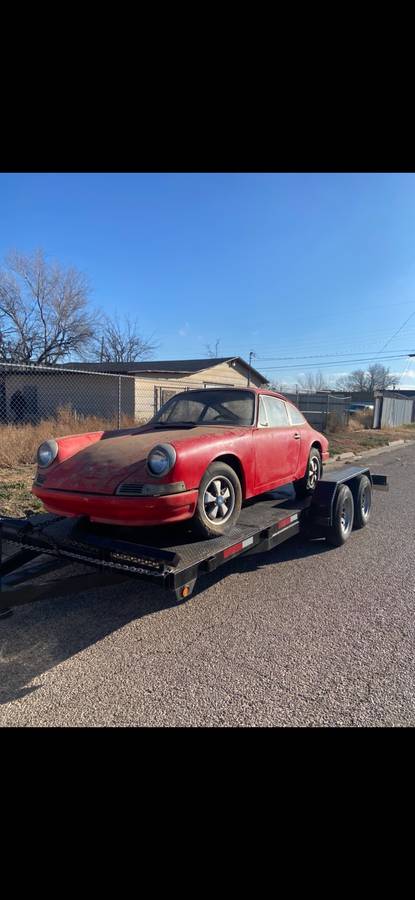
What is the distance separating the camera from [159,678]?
257cm

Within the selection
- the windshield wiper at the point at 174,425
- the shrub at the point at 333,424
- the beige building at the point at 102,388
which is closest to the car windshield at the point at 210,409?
the windshield wiper at the point at 174,425

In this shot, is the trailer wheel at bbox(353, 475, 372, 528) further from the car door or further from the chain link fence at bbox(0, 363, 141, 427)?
the chain link fence at bbox(0, 363, 141, 427)

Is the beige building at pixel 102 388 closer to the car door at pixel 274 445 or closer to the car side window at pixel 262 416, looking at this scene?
the car door at pixel 274 445

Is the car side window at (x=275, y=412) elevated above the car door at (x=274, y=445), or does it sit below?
above

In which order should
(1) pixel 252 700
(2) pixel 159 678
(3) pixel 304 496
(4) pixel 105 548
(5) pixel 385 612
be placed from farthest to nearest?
(3) pixel 304 496 < (5) pixel 385 612 < (4) pixel 105 548 < (2) pixel 159 678 < (1) pixel 252 700

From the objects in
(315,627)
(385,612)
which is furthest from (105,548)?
(385,612)

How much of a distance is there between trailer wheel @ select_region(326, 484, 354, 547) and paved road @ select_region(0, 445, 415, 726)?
23.9 inches

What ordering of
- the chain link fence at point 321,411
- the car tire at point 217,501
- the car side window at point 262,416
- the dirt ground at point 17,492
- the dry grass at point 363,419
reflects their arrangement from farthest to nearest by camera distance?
the dry grass at point 363,419 < the chain link fence at point 321,411 < the dirt ground at point 17,492 < the car side window at point 262,416 < the car tire at point 217,501

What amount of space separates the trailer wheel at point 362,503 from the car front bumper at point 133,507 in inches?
134

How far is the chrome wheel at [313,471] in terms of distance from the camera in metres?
5.66

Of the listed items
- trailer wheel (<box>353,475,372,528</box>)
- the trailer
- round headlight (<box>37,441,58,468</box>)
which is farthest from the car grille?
trailer wheel (<box>353,475,372,528</box>)

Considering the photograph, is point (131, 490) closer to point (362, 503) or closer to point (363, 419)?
point (362, 503)
